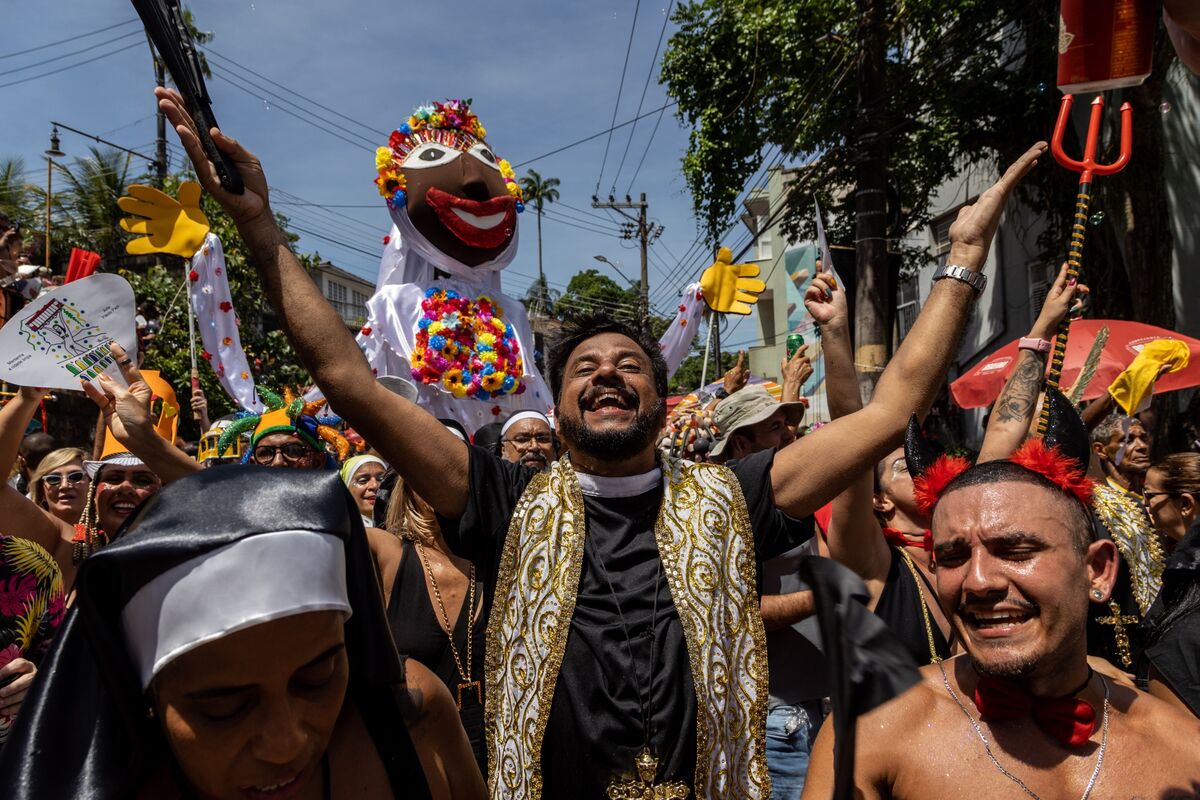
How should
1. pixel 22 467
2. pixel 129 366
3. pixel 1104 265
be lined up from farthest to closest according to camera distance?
pixel 1104 265 < pixel 22 467 < pixel 129 366

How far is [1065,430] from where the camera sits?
8.80 feet

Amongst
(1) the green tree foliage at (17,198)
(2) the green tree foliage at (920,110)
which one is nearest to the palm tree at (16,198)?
(1) the green tree foliage at (17,198)

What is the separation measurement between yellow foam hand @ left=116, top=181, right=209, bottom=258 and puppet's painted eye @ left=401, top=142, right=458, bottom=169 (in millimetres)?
1868

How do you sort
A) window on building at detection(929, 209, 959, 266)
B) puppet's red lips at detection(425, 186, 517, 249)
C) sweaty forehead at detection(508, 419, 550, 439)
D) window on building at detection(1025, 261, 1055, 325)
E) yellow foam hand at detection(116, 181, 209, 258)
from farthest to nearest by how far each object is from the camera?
1. window on building at detection(929, 209, 959, 266)
2. window on building at detection(1025, 261, 1055, 325)
3. puppet's red lips at detection(425, 186, 517, 249)
4. sweaty forehead at detection(508, 419, 550, 439)
5. yellow foam hand at detection(116, 181, 209, 258)

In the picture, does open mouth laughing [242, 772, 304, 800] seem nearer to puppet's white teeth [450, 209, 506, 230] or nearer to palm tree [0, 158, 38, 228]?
puppet's white teeth [450, 209, 506, 230]

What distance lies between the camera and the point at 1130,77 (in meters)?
2.26

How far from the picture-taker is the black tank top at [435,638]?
3.11 m

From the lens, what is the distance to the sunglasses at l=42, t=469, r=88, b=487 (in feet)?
13.7

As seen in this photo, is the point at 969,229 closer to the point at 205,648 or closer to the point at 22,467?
the point at 205,648

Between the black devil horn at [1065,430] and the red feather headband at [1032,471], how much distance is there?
52 centimetres

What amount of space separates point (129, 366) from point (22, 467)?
2.68 m

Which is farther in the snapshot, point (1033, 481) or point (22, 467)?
point (22, 467)

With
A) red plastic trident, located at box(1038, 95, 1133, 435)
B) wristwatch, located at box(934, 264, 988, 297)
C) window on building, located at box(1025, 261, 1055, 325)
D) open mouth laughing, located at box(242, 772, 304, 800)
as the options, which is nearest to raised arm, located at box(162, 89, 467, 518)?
open mouth laughing, located at box(242, 772, 304, 800)

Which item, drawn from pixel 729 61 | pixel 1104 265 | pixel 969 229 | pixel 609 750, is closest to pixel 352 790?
pixel 609 750
